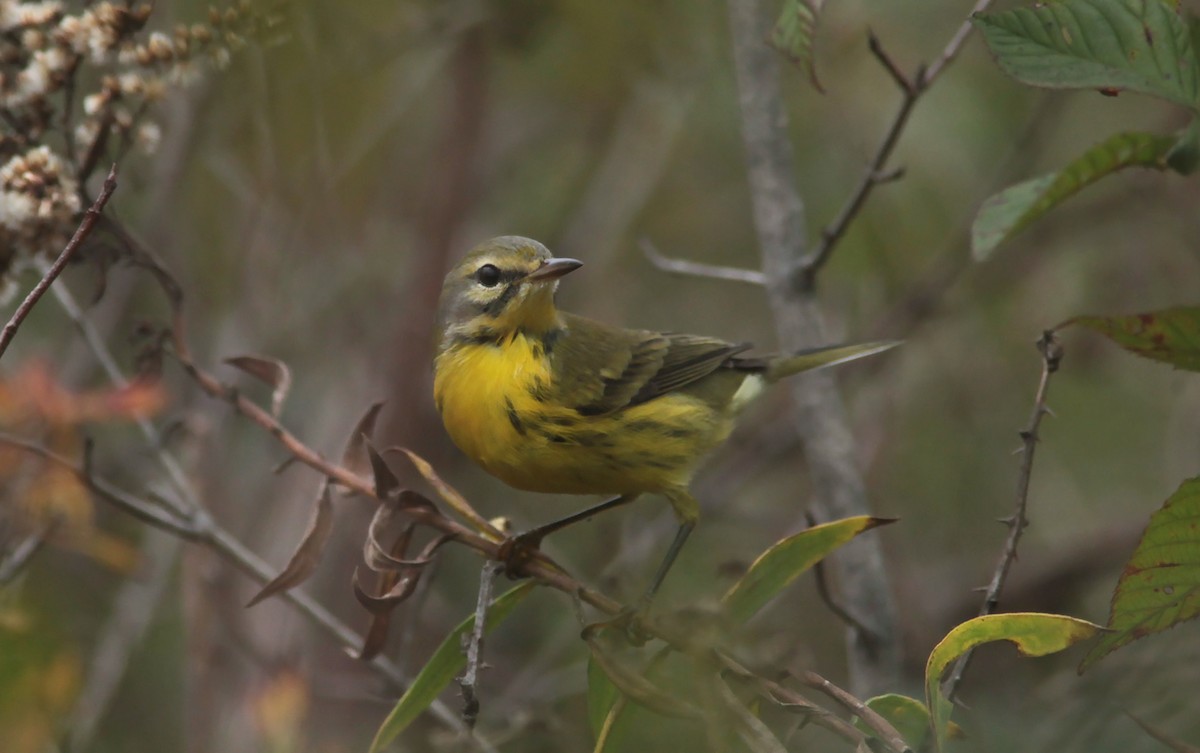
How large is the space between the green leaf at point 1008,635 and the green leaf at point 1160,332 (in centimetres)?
39

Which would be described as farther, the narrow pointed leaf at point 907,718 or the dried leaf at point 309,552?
the dried leaf at point 309,552

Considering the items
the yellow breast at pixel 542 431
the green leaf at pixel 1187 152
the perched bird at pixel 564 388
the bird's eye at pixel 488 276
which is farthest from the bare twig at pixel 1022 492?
the bird's eye at pixel 488 276

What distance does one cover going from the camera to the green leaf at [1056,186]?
158 cm

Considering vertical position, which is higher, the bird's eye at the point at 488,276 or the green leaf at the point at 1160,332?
the green leaf at the point at 1160,332

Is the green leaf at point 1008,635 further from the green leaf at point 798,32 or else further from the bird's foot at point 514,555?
the green leaf at point 798,32

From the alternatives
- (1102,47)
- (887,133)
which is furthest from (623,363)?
(1102,47)

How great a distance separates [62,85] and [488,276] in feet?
4.89

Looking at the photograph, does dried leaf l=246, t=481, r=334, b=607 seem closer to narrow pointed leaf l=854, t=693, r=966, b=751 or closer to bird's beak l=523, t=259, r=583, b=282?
narrow pointed leaf l=854, t=693, r=966, b=751

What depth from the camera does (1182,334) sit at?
5.53ft

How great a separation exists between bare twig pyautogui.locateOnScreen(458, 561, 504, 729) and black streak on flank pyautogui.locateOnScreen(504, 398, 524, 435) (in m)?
1.17

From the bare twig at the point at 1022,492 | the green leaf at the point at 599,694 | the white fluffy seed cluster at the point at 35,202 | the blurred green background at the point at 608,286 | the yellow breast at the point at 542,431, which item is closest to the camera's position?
the bare twig at the point at 1022,492

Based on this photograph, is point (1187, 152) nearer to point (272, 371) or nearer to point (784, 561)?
point (784, 561)

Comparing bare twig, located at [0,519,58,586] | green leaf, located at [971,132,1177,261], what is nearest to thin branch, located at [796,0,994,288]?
green leaf, located at [971,132,1177,261]

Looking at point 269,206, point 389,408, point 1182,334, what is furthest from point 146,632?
point 1182,334
